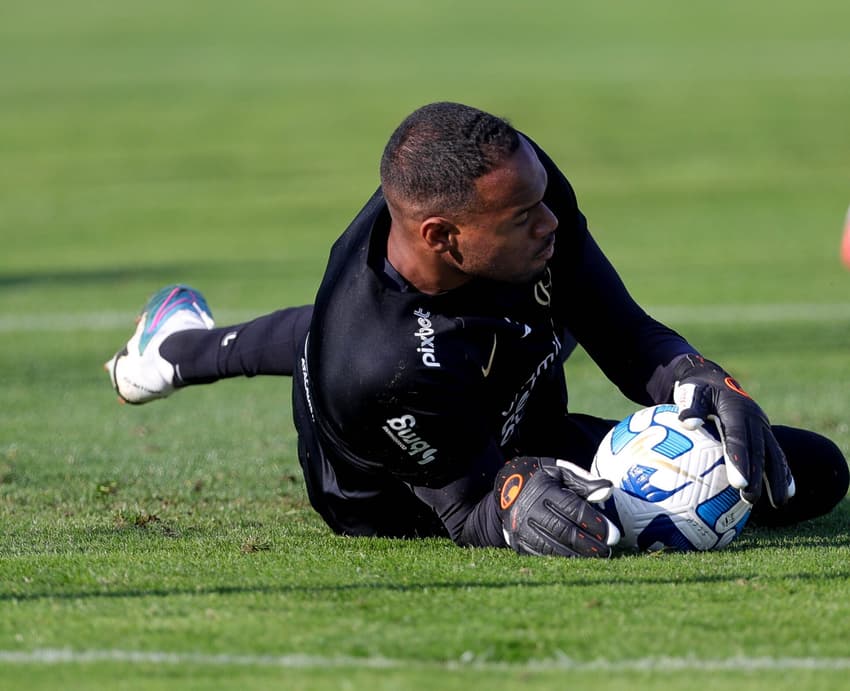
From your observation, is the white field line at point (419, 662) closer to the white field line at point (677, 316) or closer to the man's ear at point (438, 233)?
the man's ear at point (438, 233)

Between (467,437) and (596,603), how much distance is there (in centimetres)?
104

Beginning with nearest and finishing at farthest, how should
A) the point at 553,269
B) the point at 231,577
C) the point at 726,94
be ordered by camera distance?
the point at 231,577 < the point at 553,269 < the point at 726,94

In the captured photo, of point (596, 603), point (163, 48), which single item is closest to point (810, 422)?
point (596, 603)

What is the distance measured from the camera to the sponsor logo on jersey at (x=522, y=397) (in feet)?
19.2

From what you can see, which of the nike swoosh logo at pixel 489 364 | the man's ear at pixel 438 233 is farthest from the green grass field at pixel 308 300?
the man's ear at pixel 438 233

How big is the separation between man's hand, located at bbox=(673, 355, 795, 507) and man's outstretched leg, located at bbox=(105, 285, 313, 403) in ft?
6.14

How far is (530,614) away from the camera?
14.9 feet

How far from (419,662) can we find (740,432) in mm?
1810

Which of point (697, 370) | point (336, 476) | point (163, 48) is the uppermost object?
point (697, 370)

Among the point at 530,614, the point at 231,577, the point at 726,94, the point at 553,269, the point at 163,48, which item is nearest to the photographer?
the point at 530,614

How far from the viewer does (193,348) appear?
7.08 metres

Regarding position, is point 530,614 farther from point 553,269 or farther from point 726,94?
point 726,94

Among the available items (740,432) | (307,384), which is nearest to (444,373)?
(307,384)

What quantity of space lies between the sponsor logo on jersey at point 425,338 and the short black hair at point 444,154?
0.41 meters
